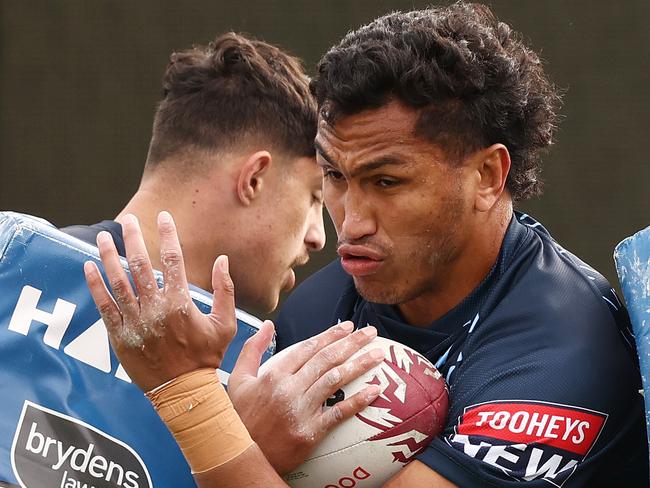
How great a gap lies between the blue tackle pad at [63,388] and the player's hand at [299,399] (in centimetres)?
32

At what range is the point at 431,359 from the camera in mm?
2852

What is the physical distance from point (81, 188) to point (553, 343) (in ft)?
11.3

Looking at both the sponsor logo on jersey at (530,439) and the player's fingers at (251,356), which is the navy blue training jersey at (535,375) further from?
the player's fingers at (251,356)

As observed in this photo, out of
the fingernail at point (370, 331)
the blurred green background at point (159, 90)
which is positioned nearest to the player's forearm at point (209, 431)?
the fingernail at point (370, 331)

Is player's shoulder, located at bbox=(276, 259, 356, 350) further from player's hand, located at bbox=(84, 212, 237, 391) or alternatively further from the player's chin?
player's hand, located at bbox=(84, 212, 237, 391)

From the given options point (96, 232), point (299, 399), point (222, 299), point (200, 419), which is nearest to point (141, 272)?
point (222, 299)

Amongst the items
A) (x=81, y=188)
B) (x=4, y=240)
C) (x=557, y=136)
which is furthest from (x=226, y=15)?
(x=4, y=240)

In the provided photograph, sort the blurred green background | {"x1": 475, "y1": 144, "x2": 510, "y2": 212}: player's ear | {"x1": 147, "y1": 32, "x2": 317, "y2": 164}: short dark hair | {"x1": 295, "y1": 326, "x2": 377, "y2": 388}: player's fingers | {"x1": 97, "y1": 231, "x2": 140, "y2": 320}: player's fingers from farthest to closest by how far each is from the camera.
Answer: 1. the blurred green background
2. {"x1": 147, "y1": 32, "x2": 317, "y2": 164}: short dark hair
3. {"x1": 475, "y1": 144, "x2": 510, "y2": 212}: player's ear
4. {"x1": 295, "y1": 326, "x2": 377, "y2": 388}: player's fingers
5. {"x1": 97, "y1": 231, "x2": 140, "y2": 320}: player's fingers

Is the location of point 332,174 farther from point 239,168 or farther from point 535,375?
point 239,168

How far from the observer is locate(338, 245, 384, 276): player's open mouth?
2723mm

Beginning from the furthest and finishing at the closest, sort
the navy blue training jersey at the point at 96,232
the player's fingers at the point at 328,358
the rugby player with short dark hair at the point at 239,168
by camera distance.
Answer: the rugby player with short dark hair at the point at 239,168, the navy blue training jersey at the point at 96,232, the player's fingers at the point at 328,358

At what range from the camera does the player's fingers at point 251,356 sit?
8.89 feet

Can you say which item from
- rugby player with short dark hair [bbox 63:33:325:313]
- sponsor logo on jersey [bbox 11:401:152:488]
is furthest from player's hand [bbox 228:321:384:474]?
rugby player with short dark hair [bbox 63:33:325:313]

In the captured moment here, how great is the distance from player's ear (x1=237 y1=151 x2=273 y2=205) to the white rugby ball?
121 cm
